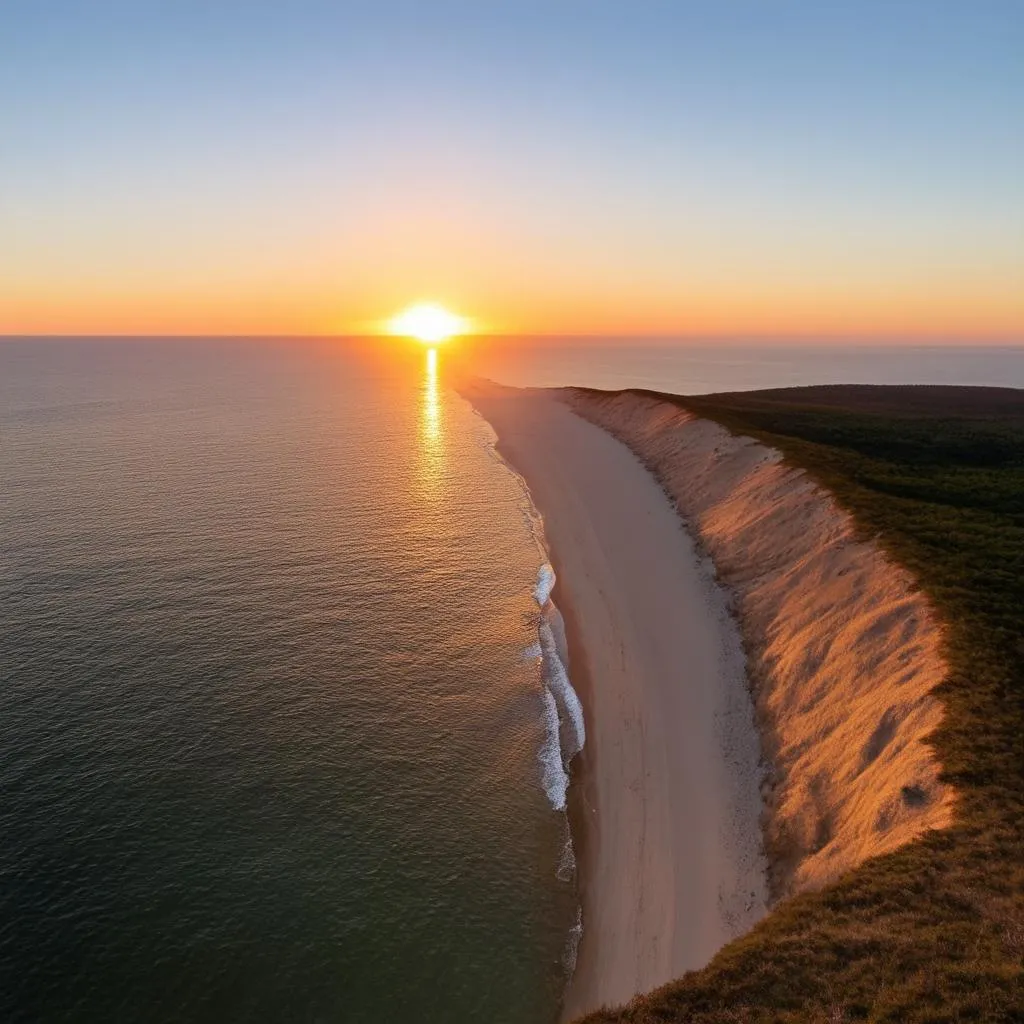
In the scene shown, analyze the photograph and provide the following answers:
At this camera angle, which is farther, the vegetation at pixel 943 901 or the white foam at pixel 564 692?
the white foam at pixel 564 692

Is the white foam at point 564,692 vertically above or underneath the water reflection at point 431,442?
underneath

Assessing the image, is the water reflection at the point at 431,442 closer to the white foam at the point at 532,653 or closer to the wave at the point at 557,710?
the wave at the point at 557,710

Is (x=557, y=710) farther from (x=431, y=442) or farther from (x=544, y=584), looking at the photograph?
(x=431, y=442)

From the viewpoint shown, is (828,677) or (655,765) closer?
(655,765)

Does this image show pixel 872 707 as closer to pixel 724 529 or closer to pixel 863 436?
pixel 724 529

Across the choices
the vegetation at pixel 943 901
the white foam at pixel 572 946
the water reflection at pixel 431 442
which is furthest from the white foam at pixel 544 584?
the water reflection at pixel 431 442

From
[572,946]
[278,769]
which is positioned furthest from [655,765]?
[278,769]

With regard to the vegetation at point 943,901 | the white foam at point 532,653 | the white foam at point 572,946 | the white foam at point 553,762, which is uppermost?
the vegetation at point 943,901
